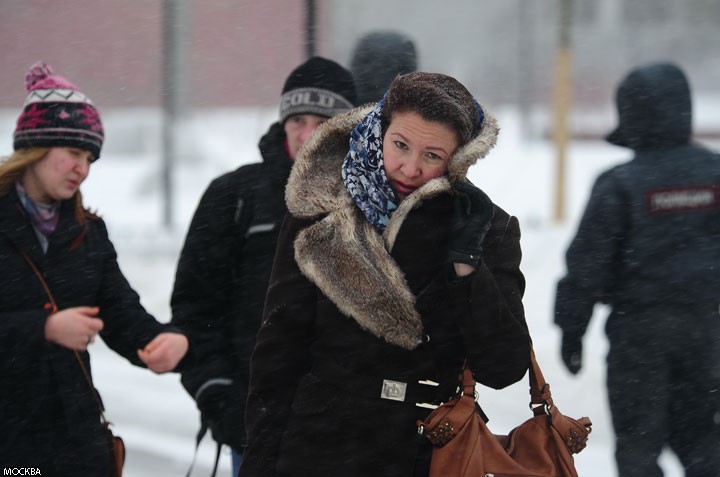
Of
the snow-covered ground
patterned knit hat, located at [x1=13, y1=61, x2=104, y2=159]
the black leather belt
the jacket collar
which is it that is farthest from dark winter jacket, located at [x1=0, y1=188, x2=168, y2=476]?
the snow-covered ground

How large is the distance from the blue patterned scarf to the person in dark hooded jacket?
69.3 inches

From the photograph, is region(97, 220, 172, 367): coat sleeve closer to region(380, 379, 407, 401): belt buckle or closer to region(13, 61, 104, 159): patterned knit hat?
region(13, 61, 104, 159): patterned knit hat

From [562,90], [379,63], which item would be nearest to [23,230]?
[379,63]

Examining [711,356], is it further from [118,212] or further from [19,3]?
[19,3]

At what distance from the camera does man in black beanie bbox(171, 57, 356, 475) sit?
11.5ft

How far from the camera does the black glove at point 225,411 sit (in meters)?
3.48

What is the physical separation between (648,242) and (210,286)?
5.74ft

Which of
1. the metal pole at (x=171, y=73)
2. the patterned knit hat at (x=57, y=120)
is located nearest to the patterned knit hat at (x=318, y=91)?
A: the patterned knit hat at (x=57, y=120)

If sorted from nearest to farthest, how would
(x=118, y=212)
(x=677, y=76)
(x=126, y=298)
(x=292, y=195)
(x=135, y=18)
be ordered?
(x=292, y=195), (x=126, y=298), (x=677, y=76), (x=118, y=212), (x=135, y=18)

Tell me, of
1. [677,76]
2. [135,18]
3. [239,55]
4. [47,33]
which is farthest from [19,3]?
[677,76]

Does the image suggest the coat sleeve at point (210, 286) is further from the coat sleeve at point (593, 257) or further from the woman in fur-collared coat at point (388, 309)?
the coat sleeve at point (593, 257)

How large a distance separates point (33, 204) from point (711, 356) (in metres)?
2.60

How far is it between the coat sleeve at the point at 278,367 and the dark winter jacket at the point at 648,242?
1.83 meters

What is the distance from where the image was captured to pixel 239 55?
2442cm
